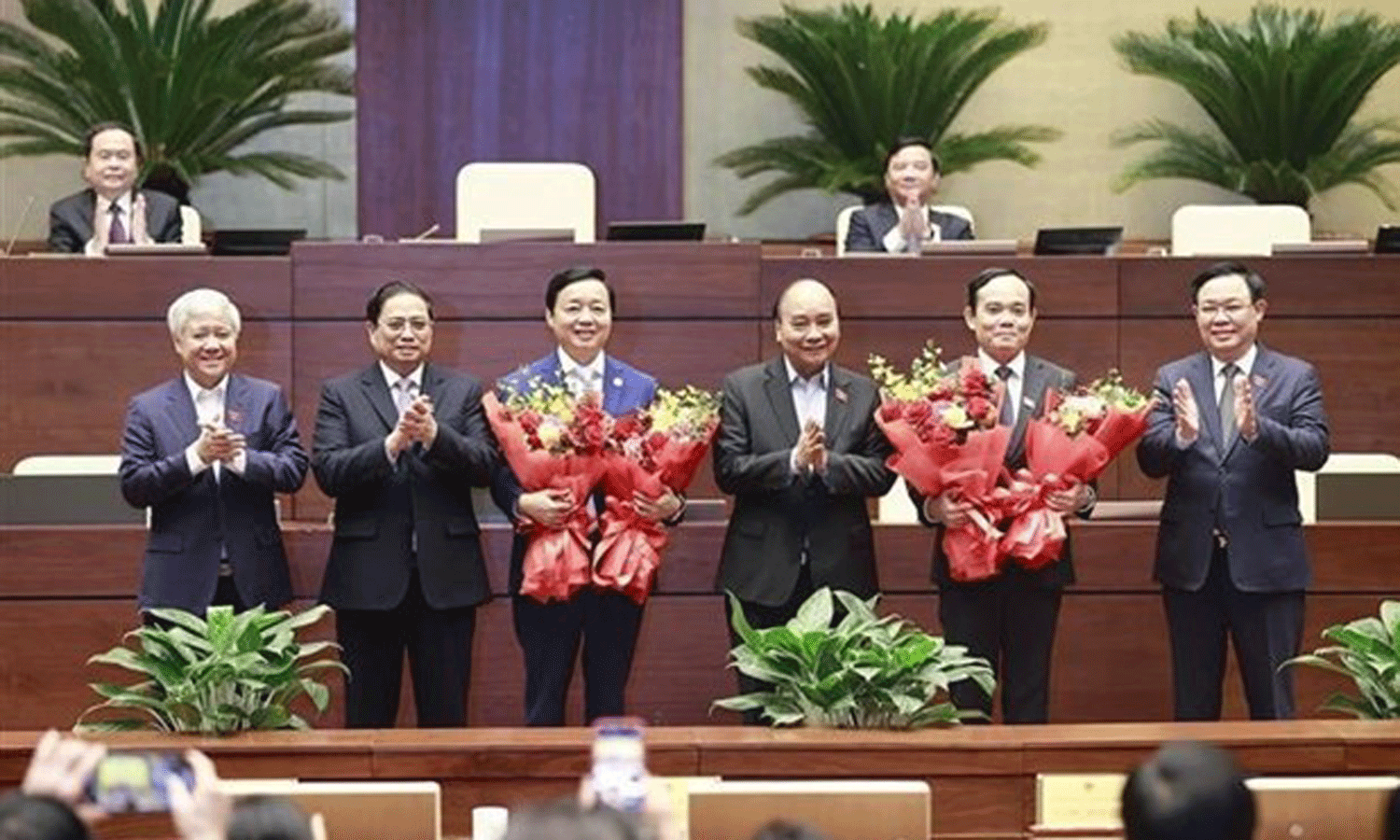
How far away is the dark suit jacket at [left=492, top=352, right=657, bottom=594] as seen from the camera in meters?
6.95

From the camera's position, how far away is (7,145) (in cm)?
1118

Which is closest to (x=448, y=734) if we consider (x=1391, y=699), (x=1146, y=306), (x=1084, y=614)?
(x=1391, y=699)

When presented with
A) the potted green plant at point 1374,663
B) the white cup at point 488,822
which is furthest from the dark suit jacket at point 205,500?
the potted green plant at point 1374,663

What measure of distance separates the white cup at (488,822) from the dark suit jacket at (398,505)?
1.69 m

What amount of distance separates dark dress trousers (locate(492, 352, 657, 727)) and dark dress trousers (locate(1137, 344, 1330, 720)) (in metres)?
1.36

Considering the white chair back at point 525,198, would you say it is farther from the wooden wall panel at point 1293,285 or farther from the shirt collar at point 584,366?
the shirt collar at point 584,366

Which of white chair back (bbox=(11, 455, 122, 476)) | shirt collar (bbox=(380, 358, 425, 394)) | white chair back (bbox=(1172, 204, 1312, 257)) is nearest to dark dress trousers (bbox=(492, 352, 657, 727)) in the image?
shirt collar (bbox=(380, 358, 425, 394))

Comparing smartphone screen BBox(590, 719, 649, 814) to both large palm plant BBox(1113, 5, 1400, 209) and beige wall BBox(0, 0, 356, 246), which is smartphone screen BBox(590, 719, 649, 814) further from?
beige wall BBox(0, 0, 356, 246)

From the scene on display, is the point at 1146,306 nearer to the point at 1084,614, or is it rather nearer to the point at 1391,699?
the point at 1084,614

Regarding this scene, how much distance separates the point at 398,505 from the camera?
273 inches

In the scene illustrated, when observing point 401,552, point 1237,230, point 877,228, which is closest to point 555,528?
point 401,552

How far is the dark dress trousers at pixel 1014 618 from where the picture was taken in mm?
6898

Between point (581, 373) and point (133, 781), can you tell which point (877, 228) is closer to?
point (581, 373)

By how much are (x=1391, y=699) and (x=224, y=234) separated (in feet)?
12.9
